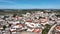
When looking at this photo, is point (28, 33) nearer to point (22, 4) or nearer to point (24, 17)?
point (22, 4)

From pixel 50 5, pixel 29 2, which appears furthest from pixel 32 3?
pixel 50 5

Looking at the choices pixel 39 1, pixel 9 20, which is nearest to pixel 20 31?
pixel 39 1

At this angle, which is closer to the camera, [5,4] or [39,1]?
[5,4]

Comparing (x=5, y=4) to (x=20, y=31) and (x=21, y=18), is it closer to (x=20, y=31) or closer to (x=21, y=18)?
(x=20, y=31)

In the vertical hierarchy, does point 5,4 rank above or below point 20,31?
above

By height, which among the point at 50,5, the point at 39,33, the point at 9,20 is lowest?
the point at 39,33

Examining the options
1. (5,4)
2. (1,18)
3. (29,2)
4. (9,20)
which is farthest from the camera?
(9,20)

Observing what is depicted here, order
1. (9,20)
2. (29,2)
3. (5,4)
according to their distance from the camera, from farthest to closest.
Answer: (9,20)
(29,2)
(5,4)
